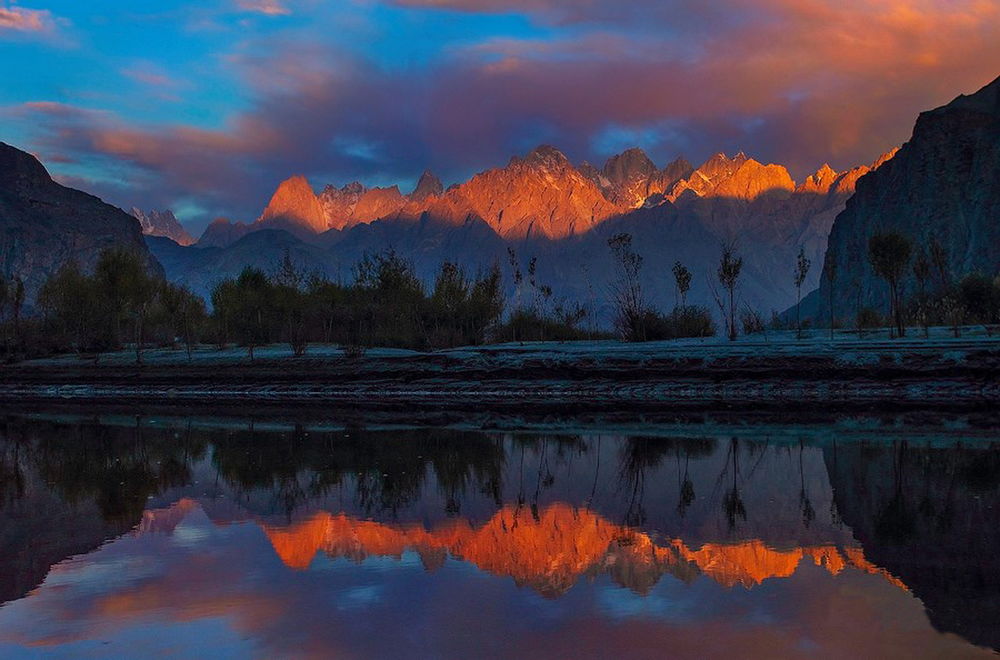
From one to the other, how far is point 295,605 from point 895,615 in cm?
510

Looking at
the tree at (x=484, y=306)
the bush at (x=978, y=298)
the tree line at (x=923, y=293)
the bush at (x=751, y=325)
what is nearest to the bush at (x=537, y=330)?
the tree at (x=484, y=306)

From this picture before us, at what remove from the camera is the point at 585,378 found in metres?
35.1

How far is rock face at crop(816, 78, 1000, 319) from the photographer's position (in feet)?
269

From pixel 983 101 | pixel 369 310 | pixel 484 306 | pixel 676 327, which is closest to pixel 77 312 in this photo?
pixel 369 310

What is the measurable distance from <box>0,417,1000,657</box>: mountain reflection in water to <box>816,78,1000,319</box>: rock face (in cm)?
6553

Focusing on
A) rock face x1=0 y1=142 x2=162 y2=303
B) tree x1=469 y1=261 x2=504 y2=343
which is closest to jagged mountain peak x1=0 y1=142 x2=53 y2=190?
rock face x1=0 y1=142 x2=162 y2=303

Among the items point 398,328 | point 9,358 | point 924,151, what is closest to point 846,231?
point 924,151

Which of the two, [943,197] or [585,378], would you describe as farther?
[943,197]

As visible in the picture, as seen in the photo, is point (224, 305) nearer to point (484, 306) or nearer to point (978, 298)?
point (484, 306)

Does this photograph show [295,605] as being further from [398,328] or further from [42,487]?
[398,328]

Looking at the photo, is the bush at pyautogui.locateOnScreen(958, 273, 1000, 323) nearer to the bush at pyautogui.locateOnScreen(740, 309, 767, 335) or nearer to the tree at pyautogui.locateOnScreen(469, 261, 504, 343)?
the bush at pyautogui.locateOnScreen(740, 309, 767, 335)

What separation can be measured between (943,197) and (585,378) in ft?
231

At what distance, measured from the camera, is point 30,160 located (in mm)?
174125

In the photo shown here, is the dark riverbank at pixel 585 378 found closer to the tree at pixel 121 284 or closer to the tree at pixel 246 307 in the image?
the tree at pixel 121 284
